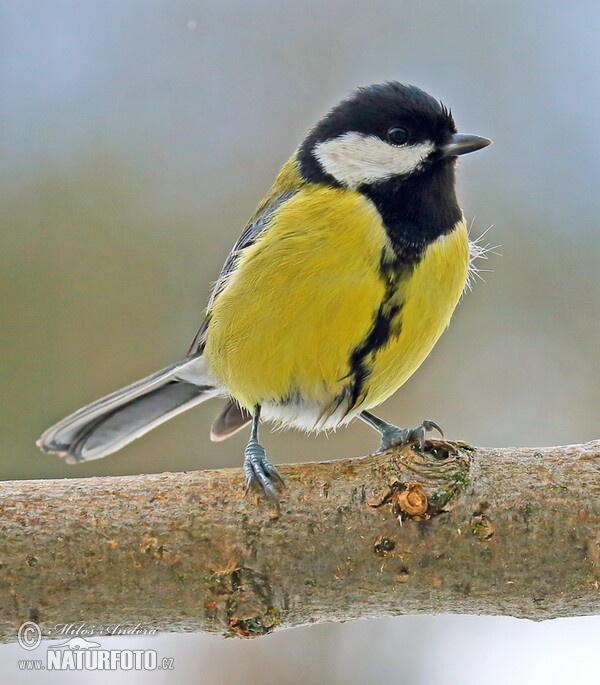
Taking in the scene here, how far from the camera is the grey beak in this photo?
6.57ft

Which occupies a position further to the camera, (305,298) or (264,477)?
(305,298)

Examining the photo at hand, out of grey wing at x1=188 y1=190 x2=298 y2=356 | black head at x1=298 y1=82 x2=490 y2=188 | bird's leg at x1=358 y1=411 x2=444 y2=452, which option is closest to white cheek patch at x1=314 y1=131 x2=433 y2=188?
black head at x1=298 y1=82 x2=490 y2=188

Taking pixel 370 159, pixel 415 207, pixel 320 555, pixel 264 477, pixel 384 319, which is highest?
pixel 370 159

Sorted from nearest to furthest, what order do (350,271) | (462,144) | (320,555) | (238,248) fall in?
(320,555), (350,271), (462,144), (238,248)

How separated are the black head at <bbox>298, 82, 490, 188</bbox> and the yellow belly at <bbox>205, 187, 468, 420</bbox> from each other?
0.26 ft

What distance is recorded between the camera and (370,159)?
2.06 meters

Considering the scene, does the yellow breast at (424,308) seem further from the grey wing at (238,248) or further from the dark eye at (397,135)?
the grey wing at (238,248)

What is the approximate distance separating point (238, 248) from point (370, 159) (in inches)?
19.3

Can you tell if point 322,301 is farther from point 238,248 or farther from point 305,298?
point 238,248

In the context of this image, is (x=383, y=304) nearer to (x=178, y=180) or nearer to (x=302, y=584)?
(x=302, y=584)

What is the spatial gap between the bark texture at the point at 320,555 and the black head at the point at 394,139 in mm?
765

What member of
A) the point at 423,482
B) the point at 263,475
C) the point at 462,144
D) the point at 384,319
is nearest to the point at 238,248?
the point at 384,319

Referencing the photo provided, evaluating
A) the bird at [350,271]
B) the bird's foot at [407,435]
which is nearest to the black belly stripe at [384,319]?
the bird at [350,271]

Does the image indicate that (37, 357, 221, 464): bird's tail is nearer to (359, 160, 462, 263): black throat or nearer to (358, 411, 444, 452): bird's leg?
(358, 411, 444, 452): bird's leg
